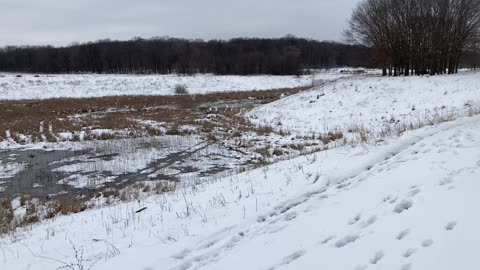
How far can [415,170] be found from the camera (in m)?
6.58

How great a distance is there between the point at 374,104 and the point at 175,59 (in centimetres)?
10841

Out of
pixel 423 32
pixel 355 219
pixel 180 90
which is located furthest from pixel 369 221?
pixel 180 90

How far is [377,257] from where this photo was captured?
4285mm

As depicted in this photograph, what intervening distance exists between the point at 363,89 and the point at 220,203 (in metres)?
22.8

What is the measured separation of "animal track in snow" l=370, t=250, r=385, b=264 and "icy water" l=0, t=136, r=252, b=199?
7.94m

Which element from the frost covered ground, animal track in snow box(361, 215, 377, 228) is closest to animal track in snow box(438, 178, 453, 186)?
the frost covered ground

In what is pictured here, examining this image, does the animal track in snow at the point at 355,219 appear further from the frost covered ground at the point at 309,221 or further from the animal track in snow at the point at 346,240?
the animal track in snow at the point at 346,240

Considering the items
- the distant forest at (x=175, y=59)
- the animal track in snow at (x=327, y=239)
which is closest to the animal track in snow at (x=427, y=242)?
the animal track in snow at (x=327, y=239)

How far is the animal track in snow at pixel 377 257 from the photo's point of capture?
4.22 m

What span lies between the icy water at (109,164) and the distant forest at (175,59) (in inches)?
3560

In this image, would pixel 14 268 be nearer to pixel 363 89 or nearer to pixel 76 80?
pixel 363 89

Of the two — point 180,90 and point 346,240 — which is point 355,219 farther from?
point 180,90

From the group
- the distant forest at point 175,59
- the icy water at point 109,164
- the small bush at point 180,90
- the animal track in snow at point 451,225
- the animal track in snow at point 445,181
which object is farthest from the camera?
the distant forest at point 175,59

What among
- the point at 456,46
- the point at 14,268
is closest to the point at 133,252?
the point at 14,268
